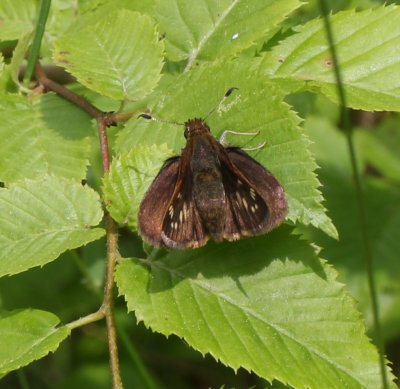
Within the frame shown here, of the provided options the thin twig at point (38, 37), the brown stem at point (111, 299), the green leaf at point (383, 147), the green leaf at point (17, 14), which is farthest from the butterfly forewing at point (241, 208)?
the green leaf at point (383, 147)

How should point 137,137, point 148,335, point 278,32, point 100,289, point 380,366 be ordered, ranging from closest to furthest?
point 380,366
point 137,137
point 278,32
point 100,289
point 148,335

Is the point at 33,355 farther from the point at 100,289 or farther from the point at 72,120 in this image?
the point at 100,289

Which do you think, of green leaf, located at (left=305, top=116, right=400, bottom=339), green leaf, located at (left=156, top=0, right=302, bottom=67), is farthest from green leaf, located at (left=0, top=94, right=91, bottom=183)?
green leaf, located at (left=305, top=116, right=400, bottom=339)

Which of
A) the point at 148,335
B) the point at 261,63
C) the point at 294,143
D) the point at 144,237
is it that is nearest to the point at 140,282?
the point at 144,237

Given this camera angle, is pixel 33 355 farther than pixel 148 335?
No

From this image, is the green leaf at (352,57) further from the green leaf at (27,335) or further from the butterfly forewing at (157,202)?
the green leaf at (27,335)

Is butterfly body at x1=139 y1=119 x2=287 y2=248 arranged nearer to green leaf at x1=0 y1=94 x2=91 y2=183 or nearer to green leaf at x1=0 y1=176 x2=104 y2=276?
green leaf at x1=0 y1=176 x2=104 y2=276

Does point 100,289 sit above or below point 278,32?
below
